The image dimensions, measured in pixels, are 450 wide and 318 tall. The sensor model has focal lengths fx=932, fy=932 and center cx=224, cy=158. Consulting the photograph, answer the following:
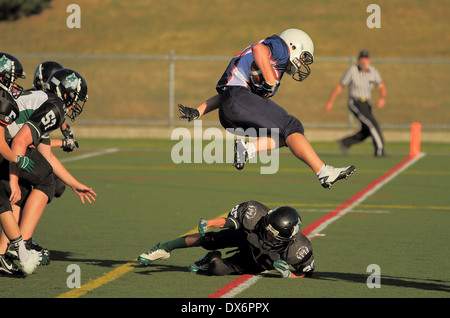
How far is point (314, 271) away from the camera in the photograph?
8336 mm

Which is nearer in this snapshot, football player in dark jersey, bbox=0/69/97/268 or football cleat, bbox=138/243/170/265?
football player in dark jersey, bbox=0/69/97/268

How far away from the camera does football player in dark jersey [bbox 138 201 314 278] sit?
25.3 feet

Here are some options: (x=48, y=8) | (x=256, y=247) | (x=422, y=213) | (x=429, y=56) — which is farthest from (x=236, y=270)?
(x=48, y=8)

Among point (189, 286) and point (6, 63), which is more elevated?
point (6, 63)

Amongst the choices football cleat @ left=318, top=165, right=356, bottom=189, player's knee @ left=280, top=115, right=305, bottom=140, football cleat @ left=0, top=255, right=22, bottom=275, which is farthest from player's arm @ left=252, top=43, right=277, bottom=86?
football cleat @ left=0, top=255, right=22, bottom=275

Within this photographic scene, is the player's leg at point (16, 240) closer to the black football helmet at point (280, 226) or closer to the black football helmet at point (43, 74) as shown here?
the black football helmet at point (43, 74)

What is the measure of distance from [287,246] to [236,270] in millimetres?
516

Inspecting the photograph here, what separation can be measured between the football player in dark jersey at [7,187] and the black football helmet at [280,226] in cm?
→ 196

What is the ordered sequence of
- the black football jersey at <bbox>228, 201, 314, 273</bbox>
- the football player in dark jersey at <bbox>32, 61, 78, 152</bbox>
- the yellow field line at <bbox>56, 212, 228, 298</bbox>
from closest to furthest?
the yellow field line at <bbox>56, 212, 228, 298</bbox>
the black football jersey at <bbox>228, 201, 314, 273</bbox>
the football player in dark jersey at <bbox>32, 61, 78, 152</bbox>

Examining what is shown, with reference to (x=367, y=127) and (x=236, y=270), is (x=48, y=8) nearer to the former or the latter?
(x=367, y=127)

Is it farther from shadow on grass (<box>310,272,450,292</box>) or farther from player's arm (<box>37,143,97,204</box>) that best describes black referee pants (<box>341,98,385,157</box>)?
player's arm (<box>37,143,97,204</box>)

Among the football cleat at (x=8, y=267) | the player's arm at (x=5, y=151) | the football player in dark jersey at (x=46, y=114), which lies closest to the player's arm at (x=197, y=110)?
the football player in dark jersey at (x=46, y=114)

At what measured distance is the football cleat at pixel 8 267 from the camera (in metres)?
7.97
